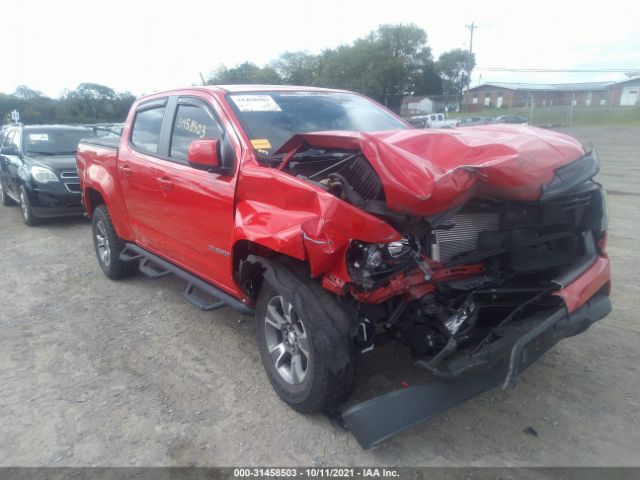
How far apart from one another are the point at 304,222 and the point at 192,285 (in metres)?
1.78

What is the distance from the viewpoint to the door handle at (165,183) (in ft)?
13.1

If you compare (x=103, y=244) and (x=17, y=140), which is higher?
(x=17, y=140)

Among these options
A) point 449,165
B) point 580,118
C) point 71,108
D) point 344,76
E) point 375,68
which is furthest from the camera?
point 375,68

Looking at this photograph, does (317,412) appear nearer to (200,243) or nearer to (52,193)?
(200,243)

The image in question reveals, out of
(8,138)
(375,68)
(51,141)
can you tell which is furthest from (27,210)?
(375,68)

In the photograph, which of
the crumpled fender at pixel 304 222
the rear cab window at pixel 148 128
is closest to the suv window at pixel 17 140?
the rear cab window at pixel 148 128

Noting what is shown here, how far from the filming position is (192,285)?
4.05m

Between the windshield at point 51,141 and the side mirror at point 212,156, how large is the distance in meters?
7.16

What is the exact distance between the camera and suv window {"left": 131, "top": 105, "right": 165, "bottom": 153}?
4496 millimetres

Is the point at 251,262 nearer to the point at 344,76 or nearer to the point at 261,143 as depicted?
the point at 261,143

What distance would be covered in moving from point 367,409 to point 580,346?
212cm

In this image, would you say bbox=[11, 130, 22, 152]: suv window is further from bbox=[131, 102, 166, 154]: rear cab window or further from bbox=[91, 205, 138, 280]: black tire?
bbox=[131, 102, 166, 154]: rear cab window

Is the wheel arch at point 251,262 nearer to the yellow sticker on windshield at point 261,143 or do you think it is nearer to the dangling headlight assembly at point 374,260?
the dangling headlight assembly at point 374,260

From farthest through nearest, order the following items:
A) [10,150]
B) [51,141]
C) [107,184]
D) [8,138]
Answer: [8,138]
[51,141]
[10,150]
[107,184]
